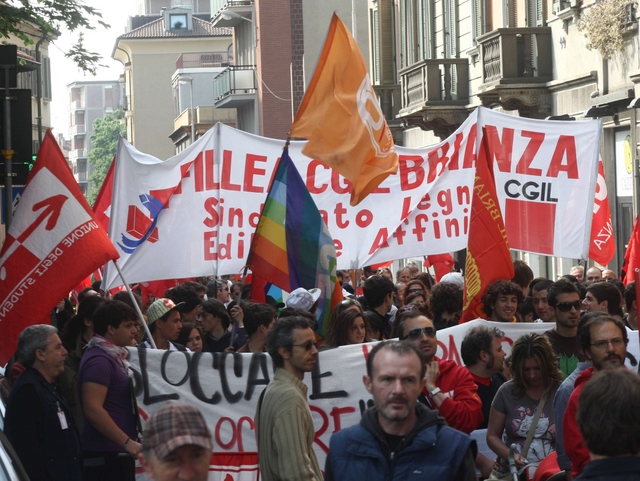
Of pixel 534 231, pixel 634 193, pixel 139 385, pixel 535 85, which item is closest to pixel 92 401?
pixel 139 385

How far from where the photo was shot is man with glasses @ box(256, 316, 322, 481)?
489cm

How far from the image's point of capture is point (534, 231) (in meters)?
11.5

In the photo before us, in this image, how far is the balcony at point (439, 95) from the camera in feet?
88.6

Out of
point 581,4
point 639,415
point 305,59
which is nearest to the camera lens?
point 639,415

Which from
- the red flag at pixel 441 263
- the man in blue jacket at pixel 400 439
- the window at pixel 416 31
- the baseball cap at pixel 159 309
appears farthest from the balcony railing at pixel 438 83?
the man in blue jacket at pixel 400 439

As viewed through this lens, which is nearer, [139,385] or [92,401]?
[92,401]

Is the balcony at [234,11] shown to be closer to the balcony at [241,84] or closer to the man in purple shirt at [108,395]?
the balcony at [241,84]

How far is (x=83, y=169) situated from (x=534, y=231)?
154767 mm

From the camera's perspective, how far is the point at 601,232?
13.4m

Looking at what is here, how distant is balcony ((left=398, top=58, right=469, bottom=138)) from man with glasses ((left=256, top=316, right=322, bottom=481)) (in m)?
21.9

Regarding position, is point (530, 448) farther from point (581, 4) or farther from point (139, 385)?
point (581, 4)

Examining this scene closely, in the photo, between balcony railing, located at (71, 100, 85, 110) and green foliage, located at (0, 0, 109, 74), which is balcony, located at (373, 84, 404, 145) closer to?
green foliage, located at (0, 0, 109, 74)

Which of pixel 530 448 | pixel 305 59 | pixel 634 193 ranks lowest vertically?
pixel 530 448

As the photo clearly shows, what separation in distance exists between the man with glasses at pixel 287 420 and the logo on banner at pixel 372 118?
419 centimetres
